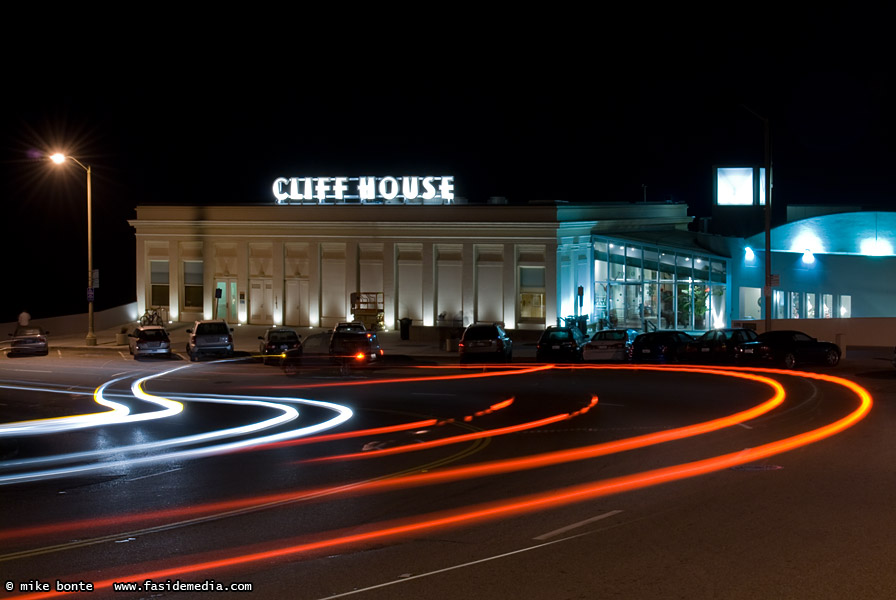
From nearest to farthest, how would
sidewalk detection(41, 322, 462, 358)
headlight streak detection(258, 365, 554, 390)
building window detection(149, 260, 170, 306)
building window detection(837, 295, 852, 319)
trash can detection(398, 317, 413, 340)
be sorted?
headlight streak detection(258, 365, 554, 390), sidewalk detection(41, 322, 462, 358), building window detection(837, 295, 852, 319), trash can detection(398, 317, 413, 340), building window detection(149, 260, 170, 306)

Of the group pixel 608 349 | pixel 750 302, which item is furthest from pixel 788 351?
pixel 750 302

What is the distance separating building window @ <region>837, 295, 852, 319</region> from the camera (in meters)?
47.3

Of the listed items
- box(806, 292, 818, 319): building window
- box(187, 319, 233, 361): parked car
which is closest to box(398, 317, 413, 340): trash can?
box(187, 319, 233, 361): parked car

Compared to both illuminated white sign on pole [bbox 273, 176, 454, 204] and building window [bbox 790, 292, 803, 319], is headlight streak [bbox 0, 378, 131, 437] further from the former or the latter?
building window [bbox 790, 292, 803, 319]

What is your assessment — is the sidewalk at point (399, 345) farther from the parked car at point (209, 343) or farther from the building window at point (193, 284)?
the parked car at point (209, 343)

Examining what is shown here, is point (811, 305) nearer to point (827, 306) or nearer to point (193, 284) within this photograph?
point (827, 306)

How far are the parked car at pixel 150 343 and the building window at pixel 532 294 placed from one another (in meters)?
17.1

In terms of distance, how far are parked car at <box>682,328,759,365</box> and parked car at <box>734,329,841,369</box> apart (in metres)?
0.75

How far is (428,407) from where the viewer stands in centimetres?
2473

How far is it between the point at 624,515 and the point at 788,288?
137ft

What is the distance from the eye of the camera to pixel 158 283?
60.5 meters

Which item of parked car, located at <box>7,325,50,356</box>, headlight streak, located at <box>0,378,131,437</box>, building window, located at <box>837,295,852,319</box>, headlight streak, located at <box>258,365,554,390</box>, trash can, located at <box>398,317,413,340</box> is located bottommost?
headlight streak, located at <box>0,378,131,437</box>

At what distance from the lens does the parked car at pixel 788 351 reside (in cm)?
3462

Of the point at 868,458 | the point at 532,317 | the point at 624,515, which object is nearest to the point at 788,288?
the point at 532,317
